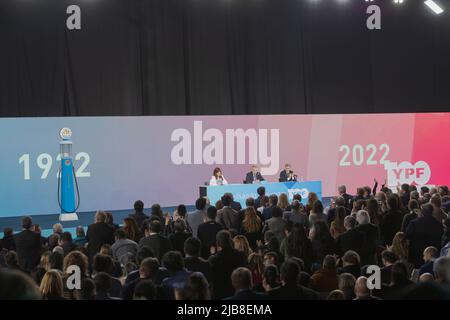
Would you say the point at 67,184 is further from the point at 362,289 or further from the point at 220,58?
the point at 362,289

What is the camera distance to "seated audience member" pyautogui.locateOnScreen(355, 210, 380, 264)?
7809 mm

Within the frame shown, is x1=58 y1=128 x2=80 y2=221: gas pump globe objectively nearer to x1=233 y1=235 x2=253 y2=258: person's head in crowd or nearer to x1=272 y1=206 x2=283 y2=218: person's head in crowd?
x1=272 y1=206 x2=283 y2=218: person's head in crowd

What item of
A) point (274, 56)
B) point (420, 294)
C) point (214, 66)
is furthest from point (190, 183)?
point (420, 294)

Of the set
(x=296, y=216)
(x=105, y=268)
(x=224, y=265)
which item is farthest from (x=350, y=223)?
(x=105, y=268)

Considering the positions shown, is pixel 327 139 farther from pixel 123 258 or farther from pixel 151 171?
pixel 123 258

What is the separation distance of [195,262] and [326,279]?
1.33 m

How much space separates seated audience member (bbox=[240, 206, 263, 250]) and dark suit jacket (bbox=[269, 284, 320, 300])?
148 inches

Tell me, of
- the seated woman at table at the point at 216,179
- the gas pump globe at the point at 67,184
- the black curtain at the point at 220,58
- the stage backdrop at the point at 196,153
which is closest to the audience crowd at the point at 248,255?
the seated woman at table at the point at 216,179

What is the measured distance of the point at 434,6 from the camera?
21125 millimetres

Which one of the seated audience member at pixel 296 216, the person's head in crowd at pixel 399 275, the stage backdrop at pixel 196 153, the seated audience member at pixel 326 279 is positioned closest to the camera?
the person's head in crowd at pixel 399 275

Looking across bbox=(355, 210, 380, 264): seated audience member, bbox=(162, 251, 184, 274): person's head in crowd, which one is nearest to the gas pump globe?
bbox=(355, 210, 380, 264): seated audience member

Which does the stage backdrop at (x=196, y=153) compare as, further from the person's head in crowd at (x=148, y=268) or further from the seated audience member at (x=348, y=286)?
the seated audience member at (x=348, y=286)

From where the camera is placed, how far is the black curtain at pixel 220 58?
16.7 metres

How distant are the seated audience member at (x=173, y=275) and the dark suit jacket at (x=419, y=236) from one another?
3.67m
